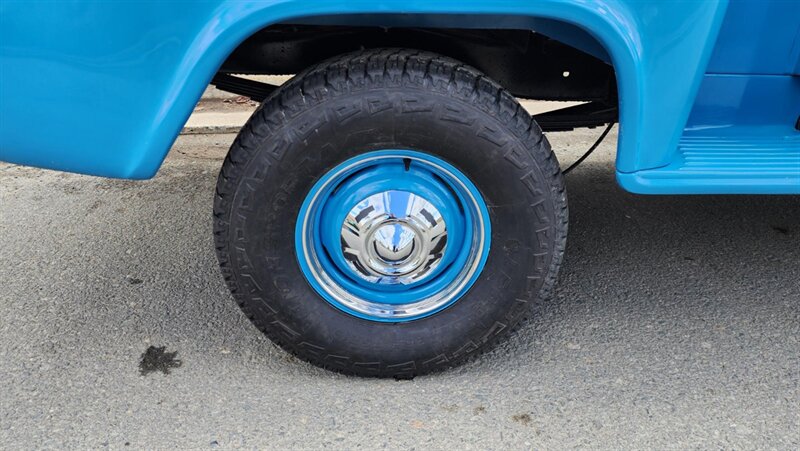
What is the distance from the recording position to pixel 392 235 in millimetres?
1979

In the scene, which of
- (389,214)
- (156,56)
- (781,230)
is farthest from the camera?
(781,230)

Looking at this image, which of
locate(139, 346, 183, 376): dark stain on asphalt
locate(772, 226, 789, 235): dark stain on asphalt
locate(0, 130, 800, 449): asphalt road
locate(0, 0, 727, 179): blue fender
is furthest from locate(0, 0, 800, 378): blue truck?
locate(772, 226, 789, 235): dark stain on asphalt

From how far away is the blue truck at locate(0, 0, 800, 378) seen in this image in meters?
1.62

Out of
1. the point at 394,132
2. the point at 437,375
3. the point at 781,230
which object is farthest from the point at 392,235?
the point at 781,230

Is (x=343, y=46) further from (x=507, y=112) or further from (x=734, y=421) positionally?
(x=734, y=421)

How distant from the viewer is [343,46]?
2.23 metres

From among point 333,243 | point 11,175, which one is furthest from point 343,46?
point 11,175

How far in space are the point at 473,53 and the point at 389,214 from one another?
0.73 m

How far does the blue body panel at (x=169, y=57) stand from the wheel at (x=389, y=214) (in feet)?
0.65

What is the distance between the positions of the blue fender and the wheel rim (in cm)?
44

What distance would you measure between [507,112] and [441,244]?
17.5 inches

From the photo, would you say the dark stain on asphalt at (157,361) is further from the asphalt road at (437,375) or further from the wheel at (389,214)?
the wheel at (389,214)

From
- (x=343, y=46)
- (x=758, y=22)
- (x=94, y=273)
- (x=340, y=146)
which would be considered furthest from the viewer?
(x=94, y=273)

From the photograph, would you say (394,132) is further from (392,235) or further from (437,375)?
(437,375)
